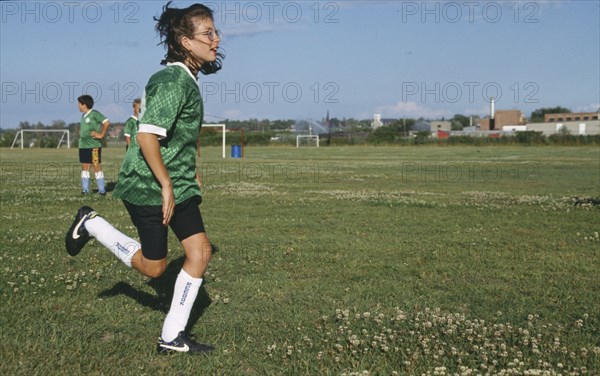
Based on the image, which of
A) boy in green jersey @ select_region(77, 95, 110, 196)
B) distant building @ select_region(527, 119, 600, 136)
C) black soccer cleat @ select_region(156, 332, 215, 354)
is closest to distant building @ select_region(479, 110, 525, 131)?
distant building @ select_region(527, 119, 600, 136)

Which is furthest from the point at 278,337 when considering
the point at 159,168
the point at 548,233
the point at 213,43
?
the point at 548,233

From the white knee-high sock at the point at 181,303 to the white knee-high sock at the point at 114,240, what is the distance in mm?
642

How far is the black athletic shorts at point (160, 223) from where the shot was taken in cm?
507

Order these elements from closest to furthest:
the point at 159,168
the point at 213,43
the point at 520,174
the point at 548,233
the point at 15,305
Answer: the point at 159,168, the point at 213,43, the point at 15,305, the point at 548,233, the point at 520,174

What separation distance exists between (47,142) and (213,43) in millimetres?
70733

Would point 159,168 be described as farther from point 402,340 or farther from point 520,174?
point 520,174

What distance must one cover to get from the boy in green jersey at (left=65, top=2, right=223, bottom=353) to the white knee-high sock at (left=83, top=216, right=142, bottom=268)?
404 mm

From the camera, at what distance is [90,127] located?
17391 mm

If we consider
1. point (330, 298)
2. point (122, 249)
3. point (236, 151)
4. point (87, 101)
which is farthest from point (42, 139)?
point (122, 249)

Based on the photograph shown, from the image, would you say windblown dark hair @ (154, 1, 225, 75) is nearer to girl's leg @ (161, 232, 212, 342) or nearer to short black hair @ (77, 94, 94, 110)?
girl's leg @ (161, 232, 212, 342)

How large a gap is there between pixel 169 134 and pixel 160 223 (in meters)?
0.66

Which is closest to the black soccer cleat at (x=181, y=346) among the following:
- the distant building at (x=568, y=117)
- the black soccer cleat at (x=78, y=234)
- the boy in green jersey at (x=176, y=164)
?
the boy in green jersey at (x=176, y=164)

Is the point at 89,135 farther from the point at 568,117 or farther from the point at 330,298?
the point at 568,117

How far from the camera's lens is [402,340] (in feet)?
17.4
